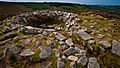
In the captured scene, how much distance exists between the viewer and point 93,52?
366 inches

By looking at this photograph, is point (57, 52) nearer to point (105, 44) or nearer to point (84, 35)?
point (84, 35)

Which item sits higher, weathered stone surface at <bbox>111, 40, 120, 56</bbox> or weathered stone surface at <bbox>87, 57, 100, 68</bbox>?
weathered stone surface at <bbox>111, 40, 120, 56</bbox>

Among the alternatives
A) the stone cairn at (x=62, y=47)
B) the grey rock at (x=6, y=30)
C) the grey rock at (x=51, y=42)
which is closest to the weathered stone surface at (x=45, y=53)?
the stone cairn at (x=62, y=47)

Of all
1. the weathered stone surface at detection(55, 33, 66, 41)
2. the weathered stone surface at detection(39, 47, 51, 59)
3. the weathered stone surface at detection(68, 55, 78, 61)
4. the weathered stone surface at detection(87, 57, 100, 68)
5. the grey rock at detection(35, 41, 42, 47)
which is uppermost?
the weathered stone surface at detection(55, 33, 66, 41)

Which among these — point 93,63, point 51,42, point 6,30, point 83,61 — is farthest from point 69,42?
point 6,30

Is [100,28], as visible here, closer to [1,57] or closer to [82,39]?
[82,39]

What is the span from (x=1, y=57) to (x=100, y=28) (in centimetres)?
Result: 635

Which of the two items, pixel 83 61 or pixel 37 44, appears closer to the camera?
pixel 83 61

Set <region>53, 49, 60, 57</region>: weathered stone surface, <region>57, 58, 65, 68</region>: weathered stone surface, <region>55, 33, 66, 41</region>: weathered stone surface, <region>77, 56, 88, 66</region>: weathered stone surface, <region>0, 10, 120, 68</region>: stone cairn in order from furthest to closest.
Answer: <region>55, 33, 66, 41</region>: weathered stone surface → <region>53, 49, 60, 57</region>: weathered stone surface → <region>0, 10, 120, 68</region>: stone cairn → <region>77, 56, 88, 66</region>: weathered stone surface → <region>57, 58, 65, 68</region>: weathered stone surface

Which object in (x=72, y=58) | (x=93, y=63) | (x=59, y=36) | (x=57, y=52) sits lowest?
(x=93, y=63)

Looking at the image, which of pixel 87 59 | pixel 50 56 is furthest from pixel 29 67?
pixel 87 59

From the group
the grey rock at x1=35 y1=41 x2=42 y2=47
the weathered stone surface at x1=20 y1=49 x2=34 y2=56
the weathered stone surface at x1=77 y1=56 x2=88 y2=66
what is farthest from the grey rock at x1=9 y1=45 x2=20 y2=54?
the weathered stone surface at x1=77 y1=56 x2=88 y2=66

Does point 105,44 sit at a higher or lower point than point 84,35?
lower

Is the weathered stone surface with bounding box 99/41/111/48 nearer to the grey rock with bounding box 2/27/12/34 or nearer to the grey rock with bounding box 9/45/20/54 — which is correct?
the grey rock with bounding box 9/45/20/54
